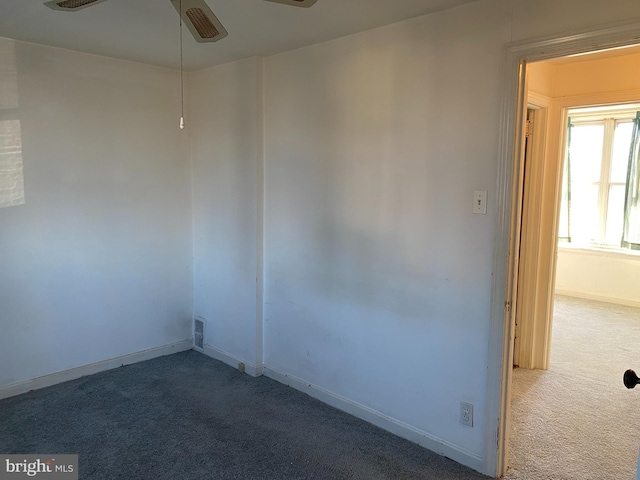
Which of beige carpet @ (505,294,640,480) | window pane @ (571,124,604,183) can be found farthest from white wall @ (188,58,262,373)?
window pane @ (571,124,604,183)

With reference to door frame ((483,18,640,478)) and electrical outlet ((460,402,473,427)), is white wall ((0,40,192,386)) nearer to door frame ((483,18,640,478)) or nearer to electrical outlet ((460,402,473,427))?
electrical outlet ((460,402,473,427))

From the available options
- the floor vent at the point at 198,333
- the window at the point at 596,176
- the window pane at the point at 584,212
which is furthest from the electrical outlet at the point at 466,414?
the window pane at the point at 584,212

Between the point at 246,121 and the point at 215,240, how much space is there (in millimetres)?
992

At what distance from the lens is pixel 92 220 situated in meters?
3.29

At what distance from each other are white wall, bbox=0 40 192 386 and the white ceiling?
293mm

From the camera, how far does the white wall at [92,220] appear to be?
299 cm

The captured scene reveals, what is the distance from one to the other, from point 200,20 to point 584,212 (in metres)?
6.04

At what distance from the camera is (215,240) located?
3.66m

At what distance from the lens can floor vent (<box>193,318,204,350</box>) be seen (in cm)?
385

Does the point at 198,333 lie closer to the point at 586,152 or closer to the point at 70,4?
the point at 70,4

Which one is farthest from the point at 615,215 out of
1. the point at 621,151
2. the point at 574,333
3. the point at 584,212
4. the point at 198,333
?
the point at 198,333

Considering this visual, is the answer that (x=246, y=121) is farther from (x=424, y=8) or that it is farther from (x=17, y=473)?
(x=17, y=473)

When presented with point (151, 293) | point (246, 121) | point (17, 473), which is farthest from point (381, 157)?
point (17, 473)

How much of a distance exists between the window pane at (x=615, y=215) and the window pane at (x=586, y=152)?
283 mm
